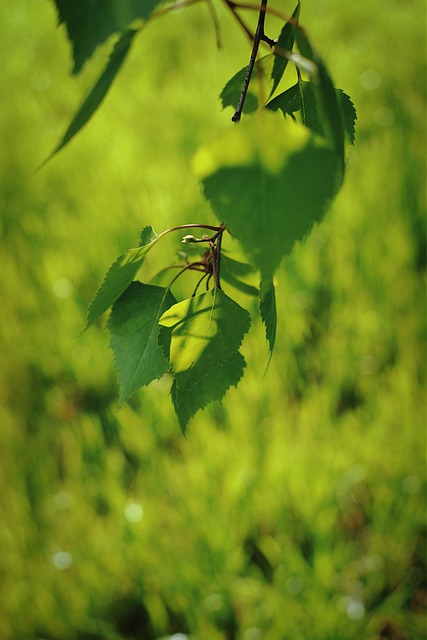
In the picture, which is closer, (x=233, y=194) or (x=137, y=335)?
(x=233, y=194)

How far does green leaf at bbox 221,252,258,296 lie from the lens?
0.45 metres

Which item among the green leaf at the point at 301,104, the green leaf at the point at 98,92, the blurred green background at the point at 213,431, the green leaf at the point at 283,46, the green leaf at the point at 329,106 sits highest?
the green leaf at the point at 98,92

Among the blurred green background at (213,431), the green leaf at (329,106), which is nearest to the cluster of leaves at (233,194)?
the green leaf at (329,106)

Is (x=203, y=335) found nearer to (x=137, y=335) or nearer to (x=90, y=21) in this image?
(x=137, y=335)

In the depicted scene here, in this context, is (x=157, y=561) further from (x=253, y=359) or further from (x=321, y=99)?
(x=321, y=99)

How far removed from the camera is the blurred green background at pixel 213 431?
1.22m

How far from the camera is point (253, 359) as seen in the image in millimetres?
1637

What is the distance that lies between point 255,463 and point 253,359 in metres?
0.32

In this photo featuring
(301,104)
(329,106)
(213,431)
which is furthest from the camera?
(213,431)

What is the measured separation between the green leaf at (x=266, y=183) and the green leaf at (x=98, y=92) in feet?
0.29

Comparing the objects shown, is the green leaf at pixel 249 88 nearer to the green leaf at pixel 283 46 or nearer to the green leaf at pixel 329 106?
the green leaf at pixel 283 46

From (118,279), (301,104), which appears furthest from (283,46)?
(118,279)

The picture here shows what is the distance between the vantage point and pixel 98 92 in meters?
0.33

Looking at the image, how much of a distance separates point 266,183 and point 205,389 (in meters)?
0.15
